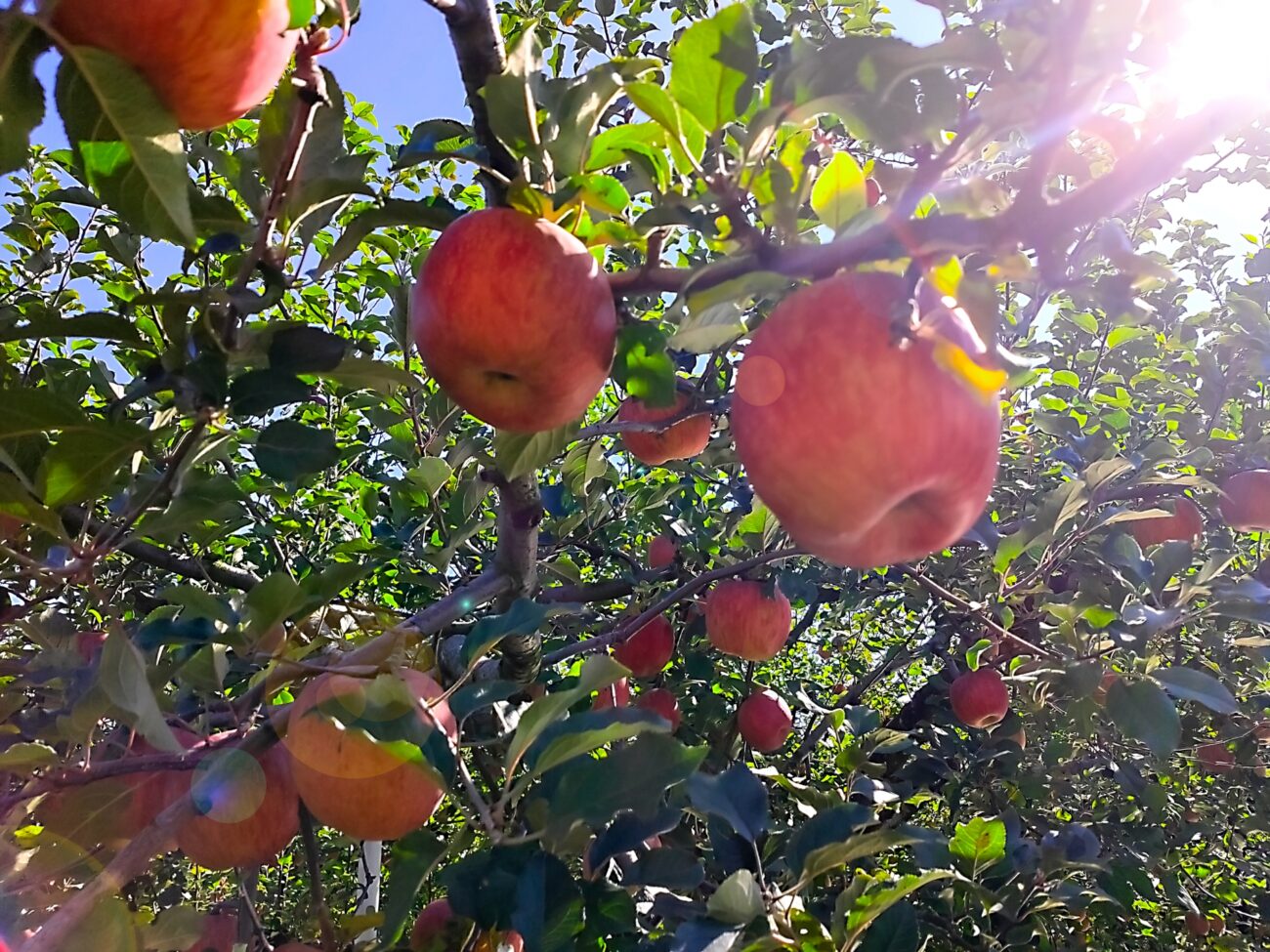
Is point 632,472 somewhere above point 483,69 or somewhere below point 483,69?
below

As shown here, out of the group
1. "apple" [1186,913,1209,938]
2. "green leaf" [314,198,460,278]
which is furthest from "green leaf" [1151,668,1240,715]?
"apple" [1186,913,1209,938]

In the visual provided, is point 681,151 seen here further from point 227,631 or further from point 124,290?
point 124,290

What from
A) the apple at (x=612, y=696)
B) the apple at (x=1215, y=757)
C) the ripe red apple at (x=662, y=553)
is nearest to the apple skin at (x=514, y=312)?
the apple at (x=612, y=696)

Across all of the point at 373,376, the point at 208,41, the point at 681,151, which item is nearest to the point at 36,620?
the point at 373,376

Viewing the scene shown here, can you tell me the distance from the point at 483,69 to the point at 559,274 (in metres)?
0.31

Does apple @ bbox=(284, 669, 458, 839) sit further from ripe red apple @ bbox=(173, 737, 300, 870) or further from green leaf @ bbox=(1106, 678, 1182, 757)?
green leaf @ bbox=(1106, 678, 1182, 757)

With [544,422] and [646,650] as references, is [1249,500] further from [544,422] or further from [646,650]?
[544,422]

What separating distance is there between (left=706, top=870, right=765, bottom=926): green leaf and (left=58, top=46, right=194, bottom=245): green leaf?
3.57 ft

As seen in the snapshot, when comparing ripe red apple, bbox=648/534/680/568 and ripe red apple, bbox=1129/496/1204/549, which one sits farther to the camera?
ripe red apple, bbox=648/534/680/568

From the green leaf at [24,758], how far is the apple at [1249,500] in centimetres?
351

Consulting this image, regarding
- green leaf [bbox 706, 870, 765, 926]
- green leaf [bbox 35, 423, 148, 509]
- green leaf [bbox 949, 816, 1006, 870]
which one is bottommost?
green leaf [bbox 949, 816, 1006, 870]

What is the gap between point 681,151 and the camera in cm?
107

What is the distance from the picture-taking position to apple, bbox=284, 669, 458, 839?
1.38 m

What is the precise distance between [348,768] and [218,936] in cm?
93
